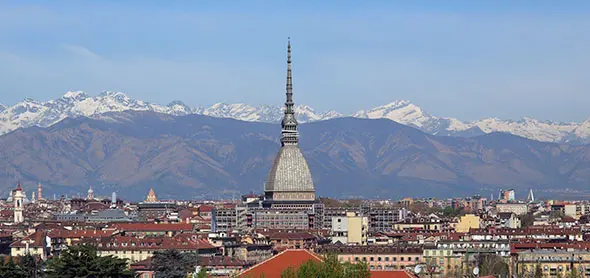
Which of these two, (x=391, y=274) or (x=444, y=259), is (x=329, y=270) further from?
(x=444, y=259)

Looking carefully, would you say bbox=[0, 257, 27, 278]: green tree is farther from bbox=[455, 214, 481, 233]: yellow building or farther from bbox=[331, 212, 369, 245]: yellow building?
bbox=[455, 214, 481, 233]: yellow building

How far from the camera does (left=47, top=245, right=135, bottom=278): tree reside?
58.1 meters

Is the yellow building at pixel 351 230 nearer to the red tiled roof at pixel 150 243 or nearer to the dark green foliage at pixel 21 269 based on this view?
the red tiled roof at pixel 150 243

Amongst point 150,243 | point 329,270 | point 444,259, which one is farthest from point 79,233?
point 329,270

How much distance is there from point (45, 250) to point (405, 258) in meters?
29.8

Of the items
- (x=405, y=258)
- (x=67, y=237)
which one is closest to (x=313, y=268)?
(x=405, y=258)

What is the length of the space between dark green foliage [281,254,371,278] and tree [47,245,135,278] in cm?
799

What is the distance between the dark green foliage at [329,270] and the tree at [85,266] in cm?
799

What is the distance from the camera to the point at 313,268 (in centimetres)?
5197

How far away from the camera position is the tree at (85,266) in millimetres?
58125

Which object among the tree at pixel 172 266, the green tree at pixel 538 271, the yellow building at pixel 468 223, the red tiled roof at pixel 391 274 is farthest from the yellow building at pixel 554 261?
the yellow building at pixel 468 223

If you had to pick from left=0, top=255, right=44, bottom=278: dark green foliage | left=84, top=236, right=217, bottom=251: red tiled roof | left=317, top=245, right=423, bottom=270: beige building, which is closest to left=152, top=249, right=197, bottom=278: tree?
left=0, top=255, right=44, bottom=278: dark green foliage

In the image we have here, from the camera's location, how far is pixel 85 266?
191ft

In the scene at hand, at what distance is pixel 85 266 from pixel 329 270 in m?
10.4
